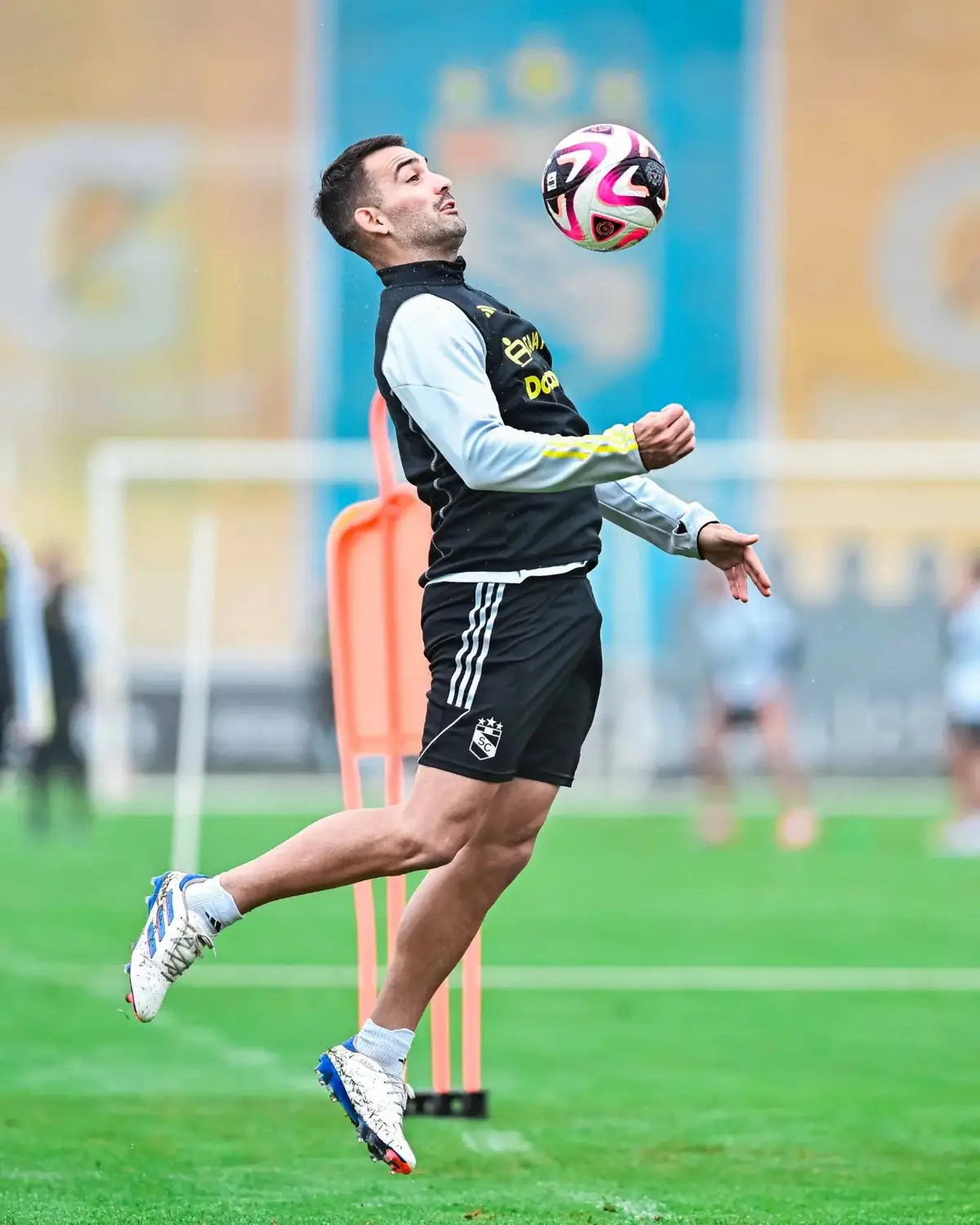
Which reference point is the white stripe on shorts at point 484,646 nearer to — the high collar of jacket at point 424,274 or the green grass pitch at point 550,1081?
the high collar of jacket at point 424,274

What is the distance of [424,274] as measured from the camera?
5.03 metres

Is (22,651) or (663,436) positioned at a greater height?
(663,436)

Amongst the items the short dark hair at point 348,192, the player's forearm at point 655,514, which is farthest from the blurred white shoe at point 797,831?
the short dark hair at point 348,192

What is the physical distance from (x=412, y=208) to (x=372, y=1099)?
2.05 metres

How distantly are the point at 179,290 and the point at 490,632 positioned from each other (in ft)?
82.1

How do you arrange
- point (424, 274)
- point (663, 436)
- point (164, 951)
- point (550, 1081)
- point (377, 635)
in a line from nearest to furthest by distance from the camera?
point (663, 436) < point (164, 951) < point (424, 274) < point (377, 635) < point (550, 1081)

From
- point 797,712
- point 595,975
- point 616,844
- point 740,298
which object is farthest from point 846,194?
point 595,975

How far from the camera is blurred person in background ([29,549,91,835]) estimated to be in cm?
1697

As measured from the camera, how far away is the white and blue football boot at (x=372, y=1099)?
15.8ft

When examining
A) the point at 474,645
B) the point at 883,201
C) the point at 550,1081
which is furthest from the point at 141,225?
the point at 474,645

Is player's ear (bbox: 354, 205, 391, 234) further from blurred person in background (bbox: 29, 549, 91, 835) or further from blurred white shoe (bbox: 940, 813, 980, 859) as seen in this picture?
blurred person in background (bbox: 29, 549, 91, 835)

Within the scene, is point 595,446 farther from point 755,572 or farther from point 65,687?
point 65,687

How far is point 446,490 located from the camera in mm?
4973

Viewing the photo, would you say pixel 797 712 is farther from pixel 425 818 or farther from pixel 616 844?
pixel 425 818
